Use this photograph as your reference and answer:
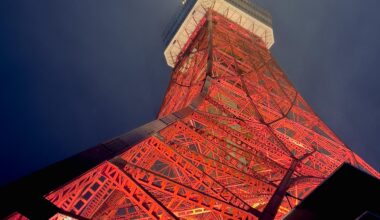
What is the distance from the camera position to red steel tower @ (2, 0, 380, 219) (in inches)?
169

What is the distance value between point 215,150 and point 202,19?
41.3 feet

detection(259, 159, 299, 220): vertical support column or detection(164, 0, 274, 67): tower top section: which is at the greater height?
detection(164, 0, 274, 67): tower top section

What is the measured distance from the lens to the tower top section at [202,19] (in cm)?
2002

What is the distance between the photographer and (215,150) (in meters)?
9.03

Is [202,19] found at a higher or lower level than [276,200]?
higher

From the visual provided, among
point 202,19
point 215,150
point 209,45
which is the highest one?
point 202,19

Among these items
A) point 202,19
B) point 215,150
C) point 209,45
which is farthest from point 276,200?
point 202,19

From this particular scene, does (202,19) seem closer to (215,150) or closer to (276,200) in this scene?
(215,150)

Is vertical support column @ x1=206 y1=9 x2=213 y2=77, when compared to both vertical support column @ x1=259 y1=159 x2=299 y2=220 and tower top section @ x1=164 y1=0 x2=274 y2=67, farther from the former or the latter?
vertical support column @ x1=259 y1=159 x2=299 y2=220

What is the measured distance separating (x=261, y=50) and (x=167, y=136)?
45.5ft

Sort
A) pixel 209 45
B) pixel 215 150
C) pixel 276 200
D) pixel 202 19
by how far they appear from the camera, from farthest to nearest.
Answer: pixel 202 19 → pixel 209 45 → pixel 215 150 → pixel 276 200

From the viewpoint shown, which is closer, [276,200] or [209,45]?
[276,200]

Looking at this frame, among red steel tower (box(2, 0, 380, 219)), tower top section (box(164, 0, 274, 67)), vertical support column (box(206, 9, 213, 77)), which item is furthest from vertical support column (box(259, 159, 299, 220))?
tower top section (box(164, 0, 274, 67))

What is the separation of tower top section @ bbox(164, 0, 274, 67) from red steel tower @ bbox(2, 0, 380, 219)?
62 mm
